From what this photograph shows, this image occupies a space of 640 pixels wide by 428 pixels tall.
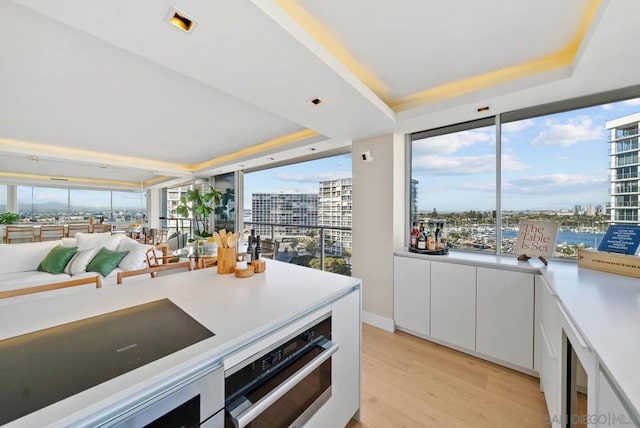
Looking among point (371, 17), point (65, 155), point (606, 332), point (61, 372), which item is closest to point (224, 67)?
point (371, 17)

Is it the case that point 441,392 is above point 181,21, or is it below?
below

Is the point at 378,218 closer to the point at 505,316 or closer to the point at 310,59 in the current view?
the point at 505,316

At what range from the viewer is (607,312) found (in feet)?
3.26

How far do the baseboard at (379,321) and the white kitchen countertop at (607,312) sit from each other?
131 cm

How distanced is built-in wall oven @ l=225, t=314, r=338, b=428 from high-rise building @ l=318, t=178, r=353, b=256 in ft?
7.59

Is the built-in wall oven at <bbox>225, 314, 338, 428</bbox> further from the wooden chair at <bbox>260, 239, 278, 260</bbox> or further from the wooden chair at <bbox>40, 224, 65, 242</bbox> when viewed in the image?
the wooden chair at <bbox>40, 224, 65, 242</bbox>

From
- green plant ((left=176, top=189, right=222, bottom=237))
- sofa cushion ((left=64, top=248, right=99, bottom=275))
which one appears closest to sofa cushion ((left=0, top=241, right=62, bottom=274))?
sofa cushion ((left=64, top=248, right=99, bottom=275))

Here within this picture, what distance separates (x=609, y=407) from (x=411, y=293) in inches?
68.4

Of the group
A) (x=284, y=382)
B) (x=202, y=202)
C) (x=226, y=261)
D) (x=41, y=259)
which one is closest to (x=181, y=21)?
(x=226, y=261)

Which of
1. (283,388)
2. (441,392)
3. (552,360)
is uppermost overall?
(283,388)

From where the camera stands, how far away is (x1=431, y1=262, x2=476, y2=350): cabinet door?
2.10m

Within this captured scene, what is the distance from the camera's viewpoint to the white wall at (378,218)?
2.63 m

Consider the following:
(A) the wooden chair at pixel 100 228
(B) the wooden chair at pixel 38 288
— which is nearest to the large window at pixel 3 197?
(A) the wooden chair at pixel 100 228

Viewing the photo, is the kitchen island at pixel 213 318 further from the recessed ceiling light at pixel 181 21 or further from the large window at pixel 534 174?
the large window at pixel 534 174
